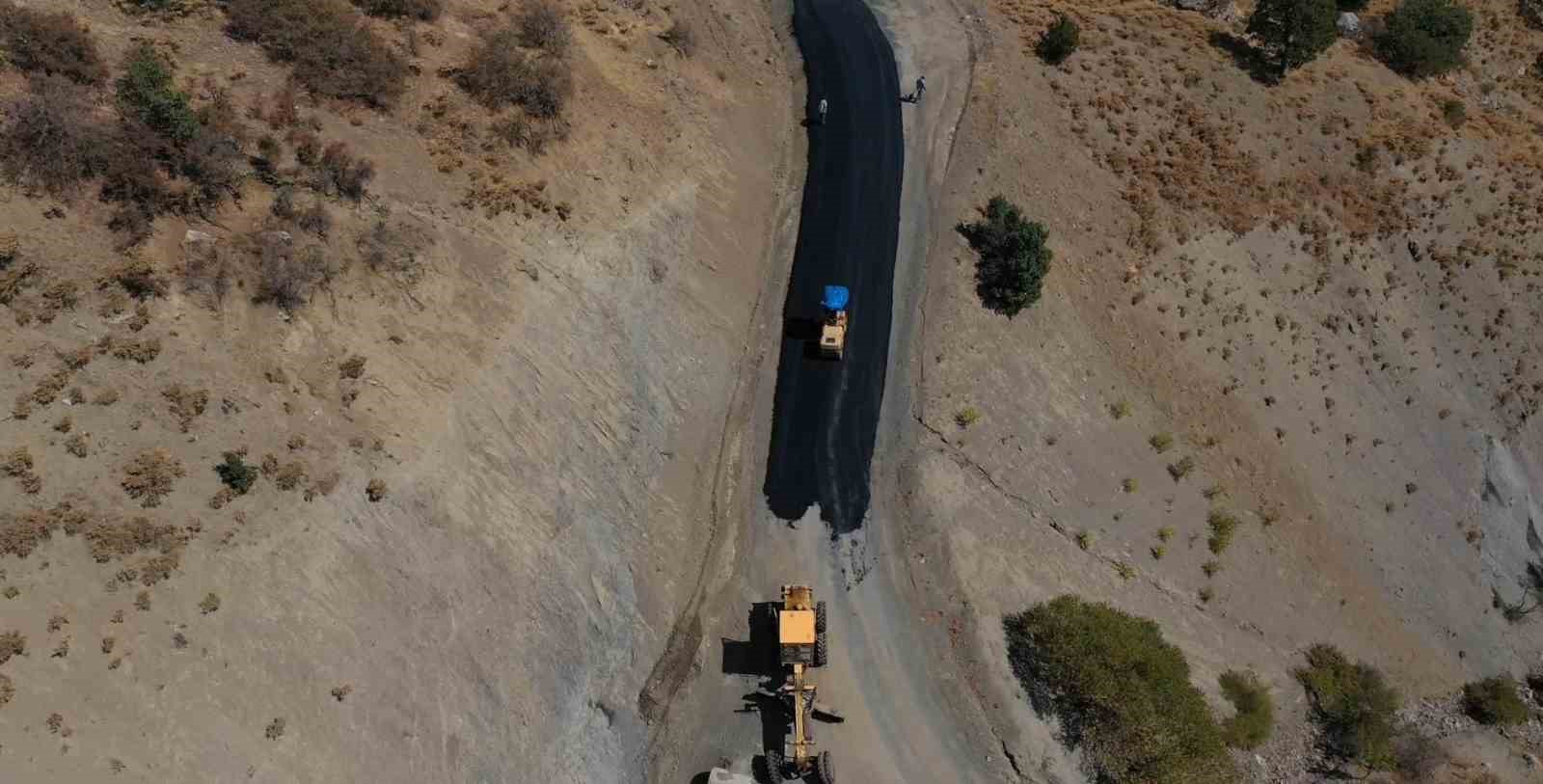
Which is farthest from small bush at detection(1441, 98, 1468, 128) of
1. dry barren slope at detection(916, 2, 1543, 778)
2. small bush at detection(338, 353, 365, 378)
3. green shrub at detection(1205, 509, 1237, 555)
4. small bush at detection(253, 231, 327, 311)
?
small bush at detection(253, 231, 327, 311)

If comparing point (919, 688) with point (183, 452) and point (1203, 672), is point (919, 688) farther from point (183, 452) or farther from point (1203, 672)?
point (183, 452)

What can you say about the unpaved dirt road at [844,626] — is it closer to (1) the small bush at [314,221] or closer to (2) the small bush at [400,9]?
(1) the small bush at [314,221]

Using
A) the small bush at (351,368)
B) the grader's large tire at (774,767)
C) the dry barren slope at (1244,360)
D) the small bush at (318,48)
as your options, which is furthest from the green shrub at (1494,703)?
the small bush at (318,48)

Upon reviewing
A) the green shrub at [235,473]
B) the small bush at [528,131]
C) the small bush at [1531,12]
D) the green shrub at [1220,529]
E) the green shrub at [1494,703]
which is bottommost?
the green shrub at [1494,703]

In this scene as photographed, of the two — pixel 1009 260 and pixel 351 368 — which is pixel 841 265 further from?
pixel 351 368

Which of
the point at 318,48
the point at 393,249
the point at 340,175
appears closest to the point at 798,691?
the point at 393,249

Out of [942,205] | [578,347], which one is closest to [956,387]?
[942,205]
